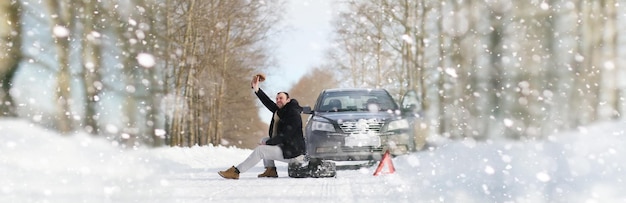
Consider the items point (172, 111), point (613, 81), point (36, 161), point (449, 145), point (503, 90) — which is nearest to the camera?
point (36, 161)

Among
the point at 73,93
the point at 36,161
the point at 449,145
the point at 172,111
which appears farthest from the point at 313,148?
the point at 172,111

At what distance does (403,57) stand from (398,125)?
1616 cm

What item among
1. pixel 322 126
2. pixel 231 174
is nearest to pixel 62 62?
pixel 322 126

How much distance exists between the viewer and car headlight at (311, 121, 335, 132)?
37.7 feet

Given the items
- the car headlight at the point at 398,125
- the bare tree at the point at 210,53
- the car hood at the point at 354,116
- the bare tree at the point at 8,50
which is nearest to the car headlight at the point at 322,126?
the car hood at the point at 354,116

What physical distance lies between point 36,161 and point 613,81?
506 inches

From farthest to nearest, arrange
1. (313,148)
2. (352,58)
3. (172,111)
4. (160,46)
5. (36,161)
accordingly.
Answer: (352,58) → (172,111) → (160,46) → (313,148) → (36,161)

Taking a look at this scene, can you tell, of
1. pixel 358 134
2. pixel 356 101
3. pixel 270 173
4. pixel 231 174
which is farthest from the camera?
pixel 356 101

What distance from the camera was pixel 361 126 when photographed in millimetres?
11492

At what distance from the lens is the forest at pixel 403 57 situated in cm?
1567

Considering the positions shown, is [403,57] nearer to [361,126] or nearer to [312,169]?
[361,126]

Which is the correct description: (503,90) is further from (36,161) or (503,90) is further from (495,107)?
(36,161)

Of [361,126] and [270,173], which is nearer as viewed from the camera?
[270,173]

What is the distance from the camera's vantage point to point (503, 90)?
55.9 feet
